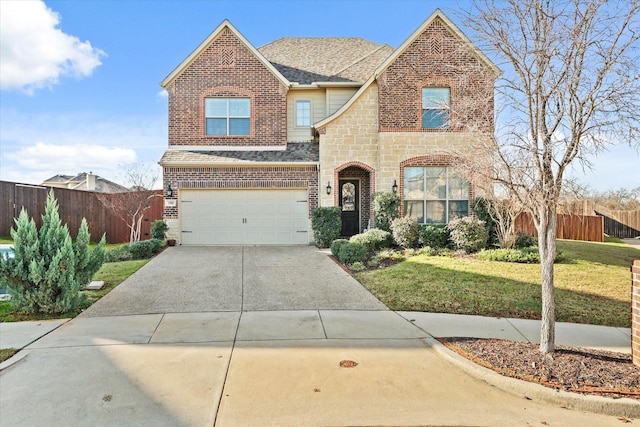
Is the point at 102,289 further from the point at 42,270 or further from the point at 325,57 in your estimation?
the point at 325,57

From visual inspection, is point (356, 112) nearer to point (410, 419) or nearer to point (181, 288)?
point (181, 288)

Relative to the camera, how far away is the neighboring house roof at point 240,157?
14.5 m

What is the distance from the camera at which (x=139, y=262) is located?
11.5 metres

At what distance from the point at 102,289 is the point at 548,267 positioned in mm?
8550

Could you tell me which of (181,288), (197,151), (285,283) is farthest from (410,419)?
(197,151)

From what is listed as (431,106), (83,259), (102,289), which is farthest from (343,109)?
(83,259)

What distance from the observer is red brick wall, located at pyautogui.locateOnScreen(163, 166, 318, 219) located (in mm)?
14547

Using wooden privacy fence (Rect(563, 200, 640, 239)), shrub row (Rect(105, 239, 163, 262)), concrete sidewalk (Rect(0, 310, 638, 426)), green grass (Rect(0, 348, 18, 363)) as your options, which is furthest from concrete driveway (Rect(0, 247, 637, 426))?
wooden privacy fence (Rect(563, 200, 640, 239))

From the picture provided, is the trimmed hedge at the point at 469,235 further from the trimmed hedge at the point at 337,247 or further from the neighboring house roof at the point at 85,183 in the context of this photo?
the neighboring house roof at the point at 85,183

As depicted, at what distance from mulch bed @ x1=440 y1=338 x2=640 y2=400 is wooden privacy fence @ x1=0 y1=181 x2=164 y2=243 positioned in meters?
14.1

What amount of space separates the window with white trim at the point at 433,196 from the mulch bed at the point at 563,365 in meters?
9.15

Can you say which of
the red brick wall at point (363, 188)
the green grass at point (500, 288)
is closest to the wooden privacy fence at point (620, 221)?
Result: the green grass at point (500, 288)

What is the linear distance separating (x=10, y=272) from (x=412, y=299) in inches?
284

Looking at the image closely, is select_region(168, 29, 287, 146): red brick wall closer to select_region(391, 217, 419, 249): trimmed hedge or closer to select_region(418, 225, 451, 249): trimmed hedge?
select_region(391, 217, 419, 249): trimmed hedge
